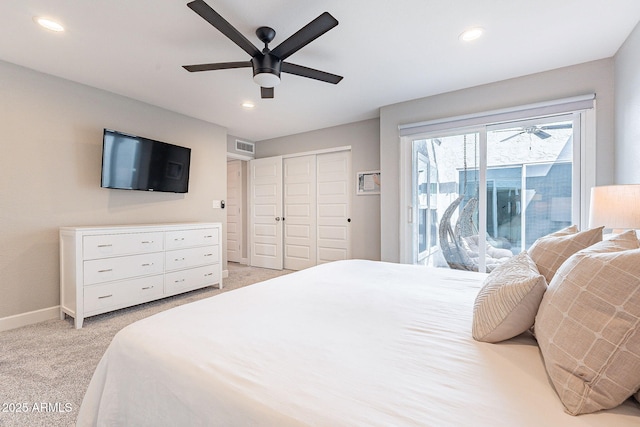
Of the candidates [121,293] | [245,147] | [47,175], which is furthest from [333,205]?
[47,175]

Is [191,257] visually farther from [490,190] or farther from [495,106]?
[495,106]

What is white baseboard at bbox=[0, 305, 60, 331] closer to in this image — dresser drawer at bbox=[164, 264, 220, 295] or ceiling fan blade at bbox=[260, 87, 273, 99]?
dresser drawer at bbox=[164, 264, 220, 295]

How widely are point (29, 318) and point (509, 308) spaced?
155 inches

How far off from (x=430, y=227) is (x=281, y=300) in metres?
2.72

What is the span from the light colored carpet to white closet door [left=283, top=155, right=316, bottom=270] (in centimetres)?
240

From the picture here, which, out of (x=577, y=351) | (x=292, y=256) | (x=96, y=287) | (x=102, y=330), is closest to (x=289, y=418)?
(x=577, y=351)

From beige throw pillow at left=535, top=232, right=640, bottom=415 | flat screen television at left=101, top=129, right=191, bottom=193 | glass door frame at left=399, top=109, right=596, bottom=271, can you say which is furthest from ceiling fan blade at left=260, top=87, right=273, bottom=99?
beige throw pillow at left=535, top=232, right=640, bottom=415

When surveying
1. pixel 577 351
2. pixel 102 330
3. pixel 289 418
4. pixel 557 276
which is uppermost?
pixel 557 276

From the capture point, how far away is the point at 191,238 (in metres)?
3.56

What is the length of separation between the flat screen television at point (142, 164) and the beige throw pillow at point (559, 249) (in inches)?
152

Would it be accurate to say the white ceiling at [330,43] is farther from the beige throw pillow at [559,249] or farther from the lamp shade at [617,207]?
the beige throw pillow at [559,249]

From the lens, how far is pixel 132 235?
9.67 ft

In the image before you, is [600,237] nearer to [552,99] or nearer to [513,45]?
[513,45]

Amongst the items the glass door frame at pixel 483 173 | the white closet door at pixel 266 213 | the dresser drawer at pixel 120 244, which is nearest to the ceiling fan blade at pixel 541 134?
the glass door frame at pixel 483 173
